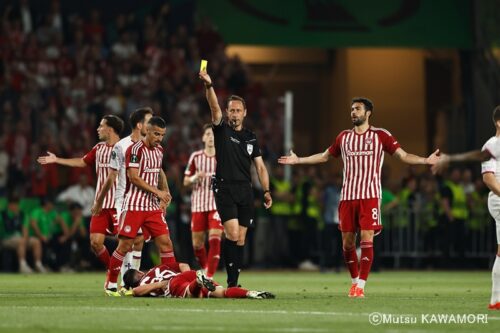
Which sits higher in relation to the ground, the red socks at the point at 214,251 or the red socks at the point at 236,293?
the red socks at the point at 214,251

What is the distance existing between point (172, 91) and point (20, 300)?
51.9 ft

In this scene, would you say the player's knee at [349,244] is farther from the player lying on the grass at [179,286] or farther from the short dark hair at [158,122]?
the short dark hair at [158,122]

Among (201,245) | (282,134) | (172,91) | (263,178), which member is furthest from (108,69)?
(263,178)

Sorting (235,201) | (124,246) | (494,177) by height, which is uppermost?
(494,177)

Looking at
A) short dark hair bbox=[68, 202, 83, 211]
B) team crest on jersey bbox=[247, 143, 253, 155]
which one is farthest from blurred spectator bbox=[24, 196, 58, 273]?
team crest on jersey bbox=[247, 143, 253, 155]

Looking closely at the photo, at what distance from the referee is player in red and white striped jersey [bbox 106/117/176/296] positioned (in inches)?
26.8

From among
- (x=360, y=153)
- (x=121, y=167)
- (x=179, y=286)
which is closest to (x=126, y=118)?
(x=121, y=167)

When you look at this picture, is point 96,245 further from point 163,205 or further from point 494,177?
point 494,177

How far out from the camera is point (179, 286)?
13.3 meters

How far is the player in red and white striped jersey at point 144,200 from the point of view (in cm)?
1436

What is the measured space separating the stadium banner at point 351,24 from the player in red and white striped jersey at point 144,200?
18.2 meters


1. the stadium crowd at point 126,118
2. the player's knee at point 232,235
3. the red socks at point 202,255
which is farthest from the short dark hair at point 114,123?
the stadium crowd at point 126,118

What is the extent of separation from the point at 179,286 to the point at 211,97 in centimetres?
214

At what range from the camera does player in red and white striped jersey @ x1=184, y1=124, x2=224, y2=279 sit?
18438 mm
